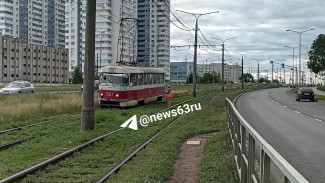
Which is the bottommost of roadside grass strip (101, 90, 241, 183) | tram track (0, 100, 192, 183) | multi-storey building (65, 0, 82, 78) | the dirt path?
the dirt path

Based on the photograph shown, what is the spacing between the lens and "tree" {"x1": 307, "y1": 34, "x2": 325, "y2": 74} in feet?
222

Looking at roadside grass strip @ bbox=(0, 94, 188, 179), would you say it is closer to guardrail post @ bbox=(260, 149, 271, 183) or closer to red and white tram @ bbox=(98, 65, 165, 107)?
guardrail post @ bbox=(260, 149, 271, 183)

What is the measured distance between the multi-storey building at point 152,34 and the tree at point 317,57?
10142 cm

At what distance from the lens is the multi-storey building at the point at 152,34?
169000 mm

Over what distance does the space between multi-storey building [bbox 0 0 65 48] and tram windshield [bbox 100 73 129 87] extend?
13801cm

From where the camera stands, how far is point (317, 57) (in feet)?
225

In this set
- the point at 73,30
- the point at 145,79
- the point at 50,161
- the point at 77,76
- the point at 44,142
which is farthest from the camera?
the point at 73,30

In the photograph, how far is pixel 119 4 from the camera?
146 meters

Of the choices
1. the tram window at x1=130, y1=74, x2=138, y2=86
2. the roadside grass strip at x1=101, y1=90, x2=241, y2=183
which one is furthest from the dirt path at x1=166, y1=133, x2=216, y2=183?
the tram window at x1=130, y1=74, x2=138, y2=86

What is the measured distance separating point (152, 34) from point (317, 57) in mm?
106825

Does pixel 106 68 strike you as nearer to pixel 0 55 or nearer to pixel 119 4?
pixel 0 55

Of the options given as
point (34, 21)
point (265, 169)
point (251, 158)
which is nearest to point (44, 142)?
point (251, 158)

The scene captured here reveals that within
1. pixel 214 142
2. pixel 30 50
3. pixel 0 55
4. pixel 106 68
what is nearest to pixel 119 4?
pixel 30 50

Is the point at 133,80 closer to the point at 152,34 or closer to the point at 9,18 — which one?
the point at 9,18
